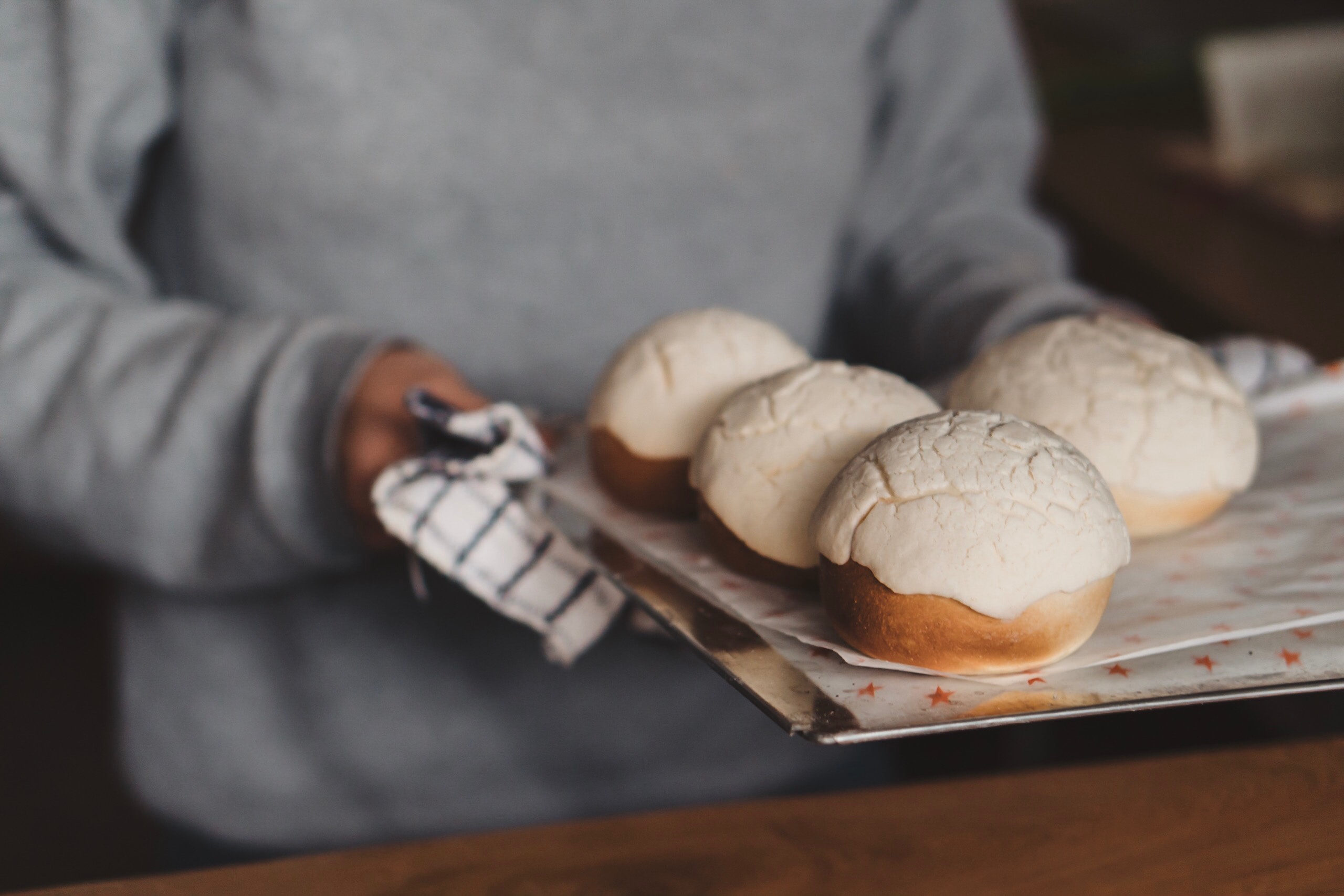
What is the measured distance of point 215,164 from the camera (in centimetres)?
86

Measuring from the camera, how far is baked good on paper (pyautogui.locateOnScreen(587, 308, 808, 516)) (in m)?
0.68

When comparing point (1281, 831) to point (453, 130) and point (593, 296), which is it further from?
point (453, 130)

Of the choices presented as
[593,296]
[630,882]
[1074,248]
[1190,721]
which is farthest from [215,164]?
[1074,248]

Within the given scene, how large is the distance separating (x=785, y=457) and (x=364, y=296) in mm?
487

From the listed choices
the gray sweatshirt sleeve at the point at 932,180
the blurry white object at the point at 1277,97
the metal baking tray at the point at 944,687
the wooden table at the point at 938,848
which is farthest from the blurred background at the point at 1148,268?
the metal baking tray at the point at 944,687

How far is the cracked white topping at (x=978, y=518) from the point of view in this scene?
1.53 feet

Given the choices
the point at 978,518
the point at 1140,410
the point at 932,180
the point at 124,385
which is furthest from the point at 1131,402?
the point at 124,385

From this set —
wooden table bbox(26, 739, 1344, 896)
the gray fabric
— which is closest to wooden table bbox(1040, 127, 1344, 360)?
the gray fabric

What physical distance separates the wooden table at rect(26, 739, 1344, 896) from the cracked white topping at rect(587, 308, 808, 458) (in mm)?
245

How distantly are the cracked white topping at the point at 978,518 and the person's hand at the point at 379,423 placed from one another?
322 millimetres

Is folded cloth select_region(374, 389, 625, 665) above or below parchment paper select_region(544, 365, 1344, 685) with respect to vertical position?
below

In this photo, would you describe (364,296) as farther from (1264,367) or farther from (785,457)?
(1264,367)

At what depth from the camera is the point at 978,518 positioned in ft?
1.56

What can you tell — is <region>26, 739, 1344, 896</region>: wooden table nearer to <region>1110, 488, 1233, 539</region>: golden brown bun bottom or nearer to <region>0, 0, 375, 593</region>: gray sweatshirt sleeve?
<region>1110, 488, 1233, 539</region>: golden brown bun bottom
